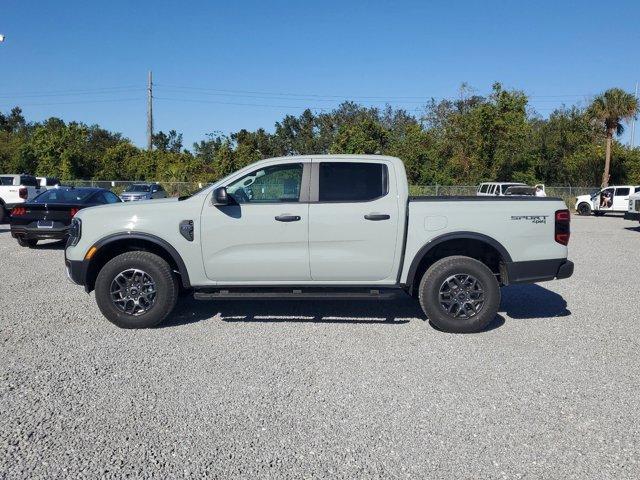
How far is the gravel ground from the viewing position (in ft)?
10.4

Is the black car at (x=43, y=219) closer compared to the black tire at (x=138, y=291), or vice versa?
the black tire at (x=138, y=291)

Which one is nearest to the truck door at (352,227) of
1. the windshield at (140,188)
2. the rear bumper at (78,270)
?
the rear bumper at (78,270)

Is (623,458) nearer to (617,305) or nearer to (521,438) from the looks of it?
(521,438)

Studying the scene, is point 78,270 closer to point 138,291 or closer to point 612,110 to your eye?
point 138,291

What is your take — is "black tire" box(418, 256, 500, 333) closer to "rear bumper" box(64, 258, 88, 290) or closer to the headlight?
"rear bumper" box(64, 258, 88, 290)

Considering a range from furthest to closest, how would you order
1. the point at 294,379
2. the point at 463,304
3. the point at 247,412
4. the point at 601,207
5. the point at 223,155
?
the point at 223,155, the point at 601,207, the point at 463,304, the point at 294,379, the point at 247,412

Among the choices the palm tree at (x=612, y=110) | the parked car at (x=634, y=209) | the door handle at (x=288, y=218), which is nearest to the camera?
the door handle at (x=288, y=218)

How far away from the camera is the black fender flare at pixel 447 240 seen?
571 cm

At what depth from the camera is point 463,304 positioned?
5730 mm

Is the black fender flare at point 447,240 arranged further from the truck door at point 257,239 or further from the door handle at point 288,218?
the door handle at point 288,218

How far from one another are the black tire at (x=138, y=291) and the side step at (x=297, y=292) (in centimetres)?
34

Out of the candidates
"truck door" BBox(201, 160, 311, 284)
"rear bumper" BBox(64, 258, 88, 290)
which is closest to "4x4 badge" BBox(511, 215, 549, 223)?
"truck door" BBox(201, 160, 311, 284)

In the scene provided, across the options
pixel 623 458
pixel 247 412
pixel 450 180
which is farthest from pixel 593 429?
pixel 450 180

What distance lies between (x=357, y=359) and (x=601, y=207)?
27.4 m
